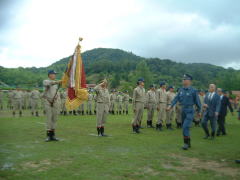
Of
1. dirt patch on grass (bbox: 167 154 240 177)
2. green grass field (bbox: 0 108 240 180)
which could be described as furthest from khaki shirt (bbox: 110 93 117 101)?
dirt patch on grass (bbox: 167 154 240 177)

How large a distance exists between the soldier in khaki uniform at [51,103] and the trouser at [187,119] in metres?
4.58

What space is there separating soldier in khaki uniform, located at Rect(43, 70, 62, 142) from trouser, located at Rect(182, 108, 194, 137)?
4.58 meters

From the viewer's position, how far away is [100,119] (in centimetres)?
1048

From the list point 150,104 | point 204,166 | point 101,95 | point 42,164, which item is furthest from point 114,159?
point 150,104

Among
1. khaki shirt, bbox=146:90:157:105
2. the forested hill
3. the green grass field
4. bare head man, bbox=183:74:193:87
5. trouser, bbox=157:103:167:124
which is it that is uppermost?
the forested hill

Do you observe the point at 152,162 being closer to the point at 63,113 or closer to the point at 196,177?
the point at 196,177

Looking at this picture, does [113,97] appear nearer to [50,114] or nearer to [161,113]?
[161,113]

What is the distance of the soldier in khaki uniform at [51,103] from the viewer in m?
9.17

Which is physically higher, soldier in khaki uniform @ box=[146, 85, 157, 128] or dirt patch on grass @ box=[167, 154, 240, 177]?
soldier in khaki uniform @ box=[146, 85, 157, 128]

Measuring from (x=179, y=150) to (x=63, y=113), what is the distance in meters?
15.2

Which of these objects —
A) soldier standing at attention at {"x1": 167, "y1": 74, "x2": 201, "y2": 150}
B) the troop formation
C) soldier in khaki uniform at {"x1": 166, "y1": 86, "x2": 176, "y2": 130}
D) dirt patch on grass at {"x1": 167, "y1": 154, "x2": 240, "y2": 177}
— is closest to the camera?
dirt patch on grass at {"x1": 167, "y1": 154, "x2": 240, "y2": 177}

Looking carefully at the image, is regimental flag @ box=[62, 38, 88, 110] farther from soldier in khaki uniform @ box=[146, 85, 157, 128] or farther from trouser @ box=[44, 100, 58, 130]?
soldier in khaki uniform @ box=[146, 85, 157, 128]

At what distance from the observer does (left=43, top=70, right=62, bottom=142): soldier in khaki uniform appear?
9.17 meters

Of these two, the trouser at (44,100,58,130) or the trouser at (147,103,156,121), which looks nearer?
the trouser at (44,100,58,130)
